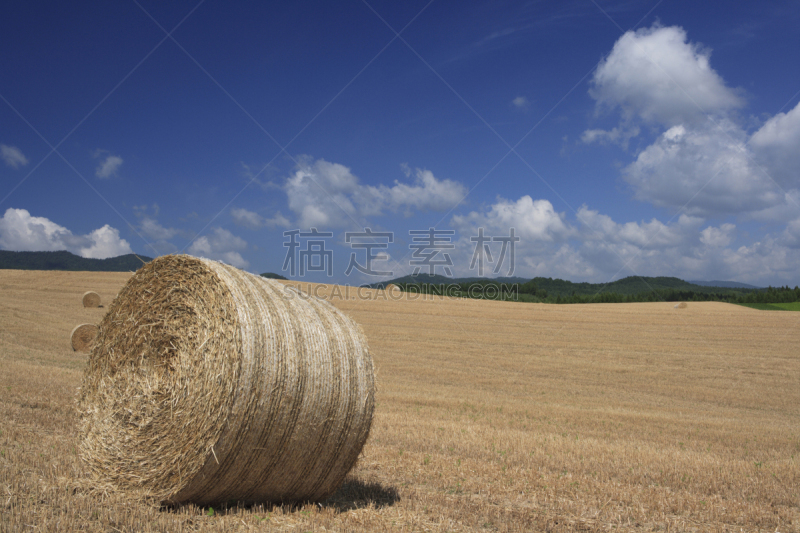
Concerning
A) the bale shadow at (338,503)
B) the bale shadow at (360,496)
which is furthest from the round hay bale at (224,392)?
the bale shadow at (360,496)

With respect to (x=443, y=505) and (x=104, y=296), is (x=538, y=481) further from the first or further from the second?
(x=104, y=296)

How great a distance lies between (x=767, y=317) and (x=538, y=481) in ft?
121

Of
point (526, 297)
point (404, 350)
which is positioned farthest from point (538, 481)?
point (526, 297)

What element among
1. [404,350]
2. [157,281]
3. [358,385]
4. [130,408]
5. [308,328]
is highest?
[157,281]

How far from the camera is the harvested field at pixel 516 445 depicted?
4.38m

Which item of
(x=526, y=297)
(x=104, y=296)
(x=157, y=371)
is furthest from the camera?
(x=526, y=297)

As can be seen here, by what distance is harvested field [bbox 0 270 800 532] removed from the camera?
4.38 m

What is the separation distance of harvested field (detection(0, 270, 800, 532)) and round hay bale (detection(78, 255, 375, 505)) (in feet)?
0.92

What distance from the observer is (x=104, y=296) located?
31.1 metres

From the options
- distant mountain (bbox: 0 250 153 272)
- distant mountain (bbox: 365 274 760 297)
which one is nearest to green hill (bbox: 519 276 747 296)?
distant mountain (bbox: 365 274 760 297)

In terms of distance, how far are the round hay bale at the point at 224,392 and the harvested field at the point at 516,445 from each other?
280 millimetres

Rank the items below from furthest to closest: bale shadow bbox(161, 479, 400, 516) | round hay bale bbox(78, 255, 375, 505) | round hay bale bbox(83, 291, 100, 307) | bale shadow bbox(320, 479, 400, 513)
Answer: round hay bale bbox(83, 291, 100, 307)
bale shadow bbox(320, 479, 400, 513)
bale shadow bbox(161, 479, 400, 516)
round hay bale bbox(78, 255, 375, 505)

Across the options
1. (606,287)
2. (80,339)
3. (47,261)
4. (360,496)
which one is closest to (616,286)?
(606,287)

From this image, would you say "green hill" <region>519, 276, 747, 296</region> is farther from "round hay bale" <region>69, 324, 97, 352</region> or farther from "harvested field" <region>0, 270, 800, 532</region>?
"round hay bale" <region>69, 324, 97, 352</region>
